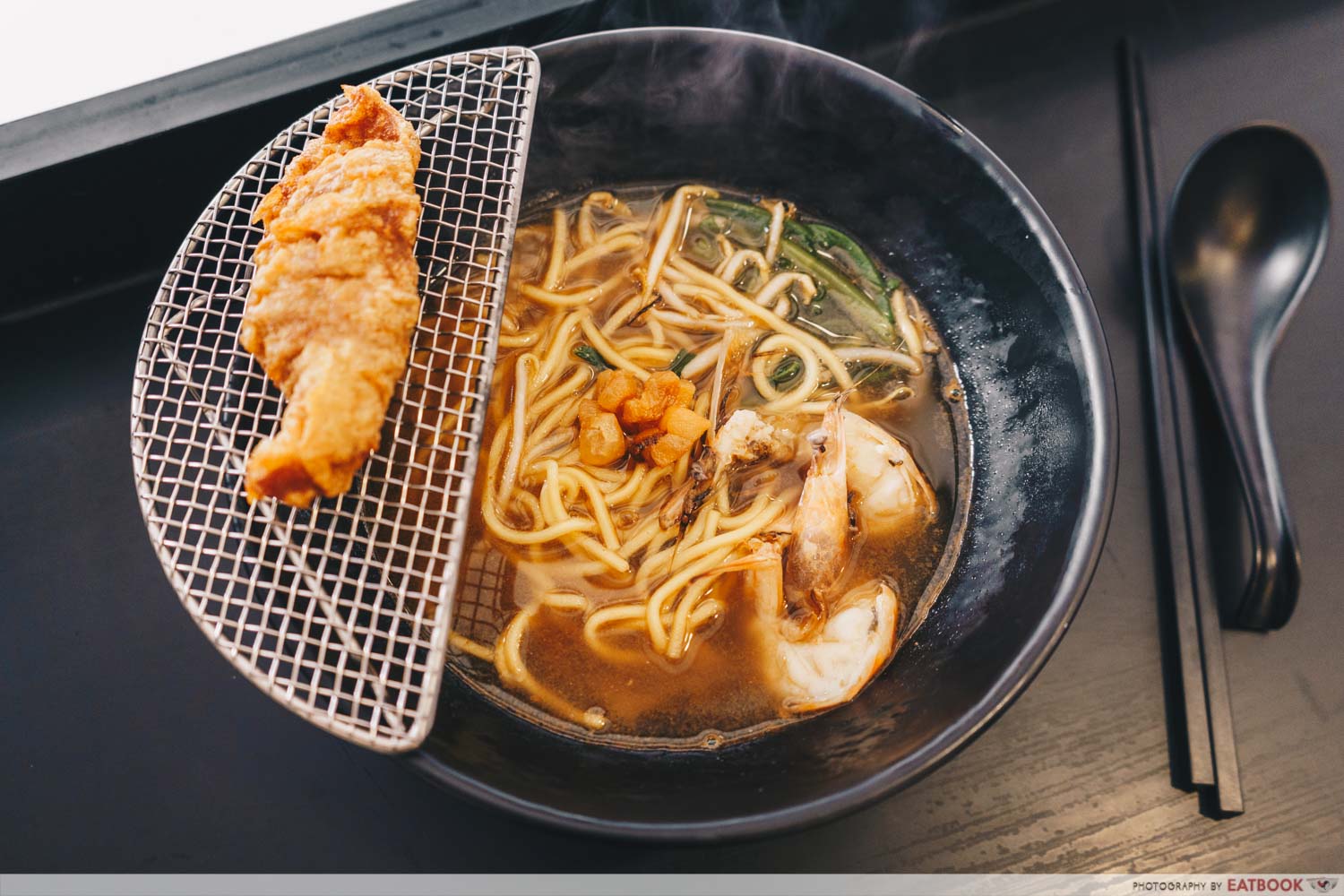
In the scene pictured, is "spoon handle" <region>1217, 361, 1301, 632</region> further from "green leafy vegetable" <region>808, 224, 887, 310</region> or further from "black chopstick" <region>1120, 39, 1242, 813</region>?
"green leafy vegetable" <region>808, 224, 887, 310</region>

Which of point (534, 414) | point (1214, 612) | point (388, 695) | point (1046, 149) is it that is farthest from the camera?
point (1046, 149)

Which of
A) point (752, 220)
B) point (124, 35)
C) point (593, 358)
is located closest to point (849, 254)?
point (752, 220)

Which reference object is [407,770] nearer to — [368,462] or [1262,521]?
[368,462]

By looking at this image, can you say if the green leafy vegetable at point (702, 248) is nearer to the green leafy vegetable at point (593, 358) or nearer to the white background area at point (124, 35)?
the green leafy vegetable at point (593, 358)

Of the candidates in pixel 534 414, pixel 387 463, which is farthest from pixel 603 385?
pixel 387 463

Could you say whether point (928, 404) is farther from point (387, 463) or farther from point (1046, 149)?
point (387, 463)

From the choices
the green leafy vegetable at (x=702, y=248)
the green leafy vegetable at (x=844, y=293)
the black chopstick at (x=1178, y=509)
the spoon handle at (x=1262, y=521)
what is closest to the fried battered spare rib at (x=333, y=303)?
the green leafy vegetable at (x=702, y=248)
